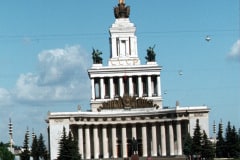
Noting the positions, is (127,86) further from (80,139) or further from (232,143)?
(232,143)

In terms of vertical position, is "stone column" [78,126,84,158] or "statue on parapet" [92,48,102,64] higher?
"statue on parapet" [92,48,102,64]

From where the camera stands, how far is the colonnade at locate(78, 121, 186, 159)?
124 metres

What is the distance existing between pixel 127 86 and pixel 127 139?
37.0ft

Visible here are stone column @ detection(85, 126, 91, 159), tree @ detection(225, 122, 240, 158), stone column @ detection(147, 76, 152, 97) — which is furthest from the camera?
stone column @ detection(147, 76, 152, 97)

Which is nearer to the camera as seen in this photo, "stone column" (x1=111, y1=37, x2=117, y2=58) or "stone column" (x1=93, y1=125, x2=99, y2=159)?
"stone column" (x1=93, y1=125, x2=99, y2=159)

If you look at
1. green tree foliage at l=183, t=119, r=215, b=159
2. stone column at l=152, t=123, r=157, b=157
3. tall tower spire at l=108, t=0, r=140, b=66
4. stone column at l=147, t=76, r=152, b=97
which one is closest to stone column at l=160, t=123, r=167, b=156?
stone column at l=152, t=123, r=157, b=157

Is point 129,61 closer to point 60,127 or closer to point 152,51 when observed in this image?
point 152,51

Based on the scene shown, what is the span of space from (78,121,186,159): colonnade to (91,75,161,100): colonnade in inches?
311

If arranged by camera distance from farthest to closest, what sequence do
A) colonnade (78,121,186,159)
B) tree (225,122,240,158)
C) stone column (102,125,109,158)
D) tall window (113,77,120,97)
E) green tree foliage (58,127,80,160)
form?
tall window (113,77,120,97), stone column (102,125,109,158), colonnade (78,121,186,159), tree (225,122,240,158), green tree foliage (58,127,80,160)

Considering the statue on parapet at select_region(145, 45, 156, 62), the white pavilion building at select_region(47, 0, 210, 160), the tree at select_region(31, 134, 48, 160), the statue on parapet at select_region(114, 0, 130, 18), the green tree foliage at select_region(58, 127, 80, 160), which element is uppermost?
the statue on parapet at select_region(114, 0, 130, 18)

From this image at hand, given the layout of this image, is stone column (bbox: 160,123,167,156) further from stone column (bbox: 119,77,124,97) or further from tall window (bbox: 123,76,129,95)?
tall window (bbox: 123,76,129,95)

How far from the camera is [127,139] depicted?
12812 centimetres

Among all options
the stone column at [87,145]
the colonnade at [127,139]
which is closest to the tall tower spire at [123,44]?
the colonnade at [127,139]

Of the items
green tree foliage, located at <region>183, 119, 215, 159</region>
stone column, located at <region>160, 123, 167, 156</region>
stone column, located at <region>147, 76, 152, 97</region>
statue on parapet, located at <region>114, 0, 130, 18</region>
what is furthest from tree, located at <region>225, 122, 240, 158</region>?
statue on parapet, located at <region>114, 0, 130, 18</region>
